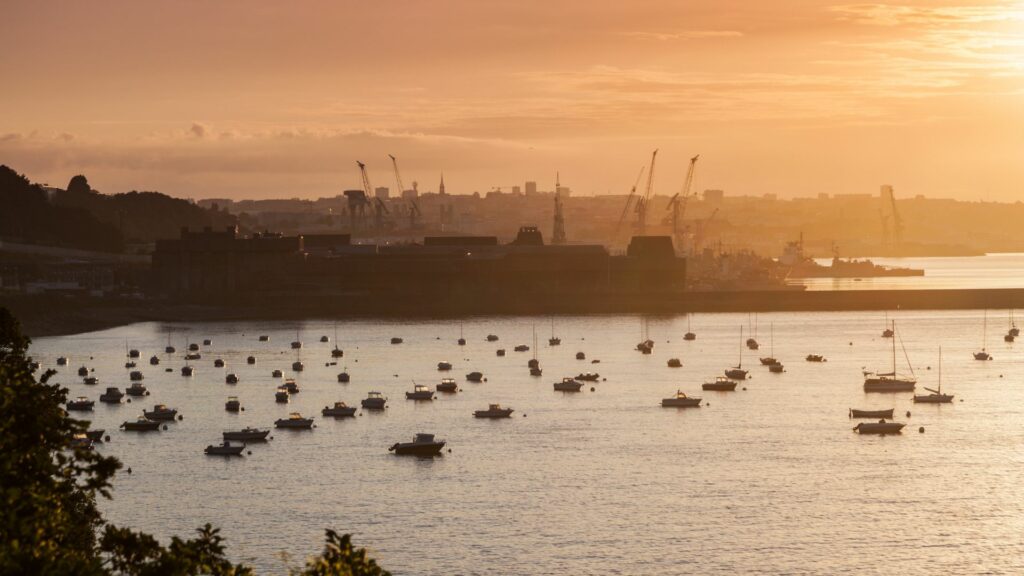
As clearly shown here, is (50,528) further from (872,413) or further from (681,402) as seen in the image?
(681,402)

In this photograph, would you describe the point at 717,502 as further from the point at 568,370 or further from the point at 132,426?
the point at 568,370

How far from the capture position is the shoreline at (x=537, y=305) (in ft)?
364

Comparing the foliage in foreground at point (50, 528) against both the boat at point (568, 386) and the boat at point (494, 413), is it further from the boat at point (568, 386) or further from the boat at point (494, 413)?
the boat at point (568, 386)

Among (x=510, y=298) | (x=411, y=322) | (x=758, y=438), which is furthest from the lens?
(x=510, y=298)

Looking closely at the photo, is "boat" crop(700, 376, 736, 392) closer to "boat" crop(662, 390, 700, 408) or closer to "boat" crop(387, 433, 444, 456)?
"boat" crop(662, 390, 700, 408)

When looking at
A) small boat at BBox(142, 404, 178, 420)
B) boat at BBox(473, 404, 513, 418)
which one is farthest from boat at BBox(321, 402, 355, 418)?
small boat at BBox(142, 404, 178, 420)

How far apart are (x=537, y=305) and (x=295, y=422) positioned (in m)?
68.3

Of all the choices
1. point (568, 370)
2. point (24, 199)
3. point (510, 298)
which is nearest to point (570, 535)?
point (568, 370)

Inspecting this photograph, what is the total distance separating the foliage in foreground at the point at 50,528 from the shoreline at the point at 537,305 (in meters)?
93.5

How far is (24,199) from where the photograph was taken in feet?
470

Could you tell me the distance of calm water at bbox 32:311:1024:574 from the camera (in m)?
32.7

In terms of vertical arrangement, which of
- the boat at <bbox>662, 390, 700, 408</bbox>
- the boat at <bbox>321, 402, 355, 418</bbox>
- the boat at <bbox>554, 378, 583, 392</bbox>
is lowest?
the boat at <bbox>321, 402, 355, 418</bbox>

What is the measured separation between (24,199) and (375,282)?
42396 millimetres

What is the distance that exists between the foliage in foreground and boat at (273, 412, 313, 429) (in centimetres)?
3404
